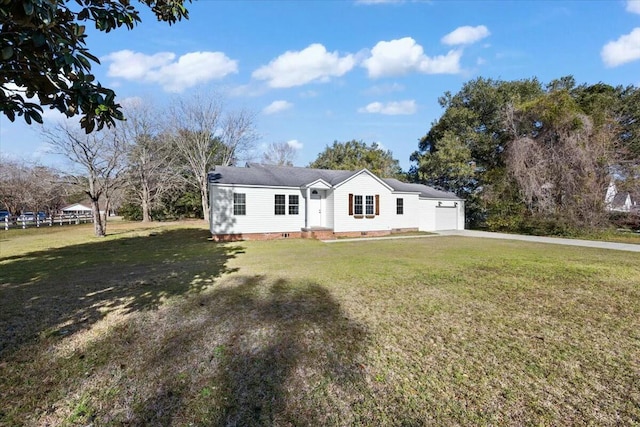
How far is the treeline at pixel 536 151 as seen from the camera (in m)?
16.3

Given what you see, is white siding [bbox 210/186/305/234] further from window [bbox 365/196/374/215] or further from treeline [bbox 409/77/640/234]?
treeline [bbox 409/77/640/234]

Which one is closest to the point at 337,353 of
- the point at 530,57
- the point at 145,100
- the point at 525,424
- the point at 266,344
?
the point at 266,344

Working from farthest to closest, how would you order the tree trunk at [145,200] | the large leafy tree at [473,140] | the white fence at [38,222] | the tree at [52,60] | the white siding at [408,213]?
the tree trunk at [145,200] → the large leafy tree at [473,140] → the white fence at [38,222] → the white siding at [408,213] → the tree at [52,60]

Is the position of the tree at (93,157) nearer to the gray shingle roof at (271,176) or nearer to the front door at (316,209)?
the gray shingle roof at (271,176)

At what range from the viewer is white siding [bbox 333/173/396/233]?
16.0 meters

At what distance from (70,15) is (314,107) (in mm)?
20033

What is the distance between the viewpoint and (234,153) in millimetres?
33781

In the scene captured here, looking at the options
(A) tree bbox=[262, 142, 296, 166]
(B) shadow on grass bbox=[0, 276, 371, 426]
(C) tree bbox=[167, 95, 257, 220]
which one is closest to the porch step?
(B) shadow on grass bbox=[0, 276, 371, 426]

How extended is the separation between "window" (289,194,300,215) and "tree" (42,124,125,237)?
10324 millimetres

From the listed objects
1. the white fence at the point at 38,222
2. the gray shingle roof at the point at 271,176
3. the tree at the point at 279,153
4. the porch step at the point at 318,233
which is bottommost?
the porch step at the point at 318,233

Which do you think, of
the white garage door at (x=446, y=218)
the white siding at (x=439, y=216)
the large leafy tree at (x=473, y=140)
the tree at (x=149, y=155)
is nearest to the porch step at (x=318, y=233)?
the white siding at (x=439, y=216)

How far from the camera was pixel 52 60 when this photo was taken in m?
2.19

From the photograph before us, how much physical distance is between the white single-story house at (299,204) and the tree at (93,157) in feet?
20.2

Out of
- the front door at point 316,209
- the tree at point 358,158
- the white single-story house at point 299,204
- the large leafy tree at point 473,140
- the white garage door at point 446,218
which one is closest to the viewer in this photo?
the white single-story house at point 299,204
